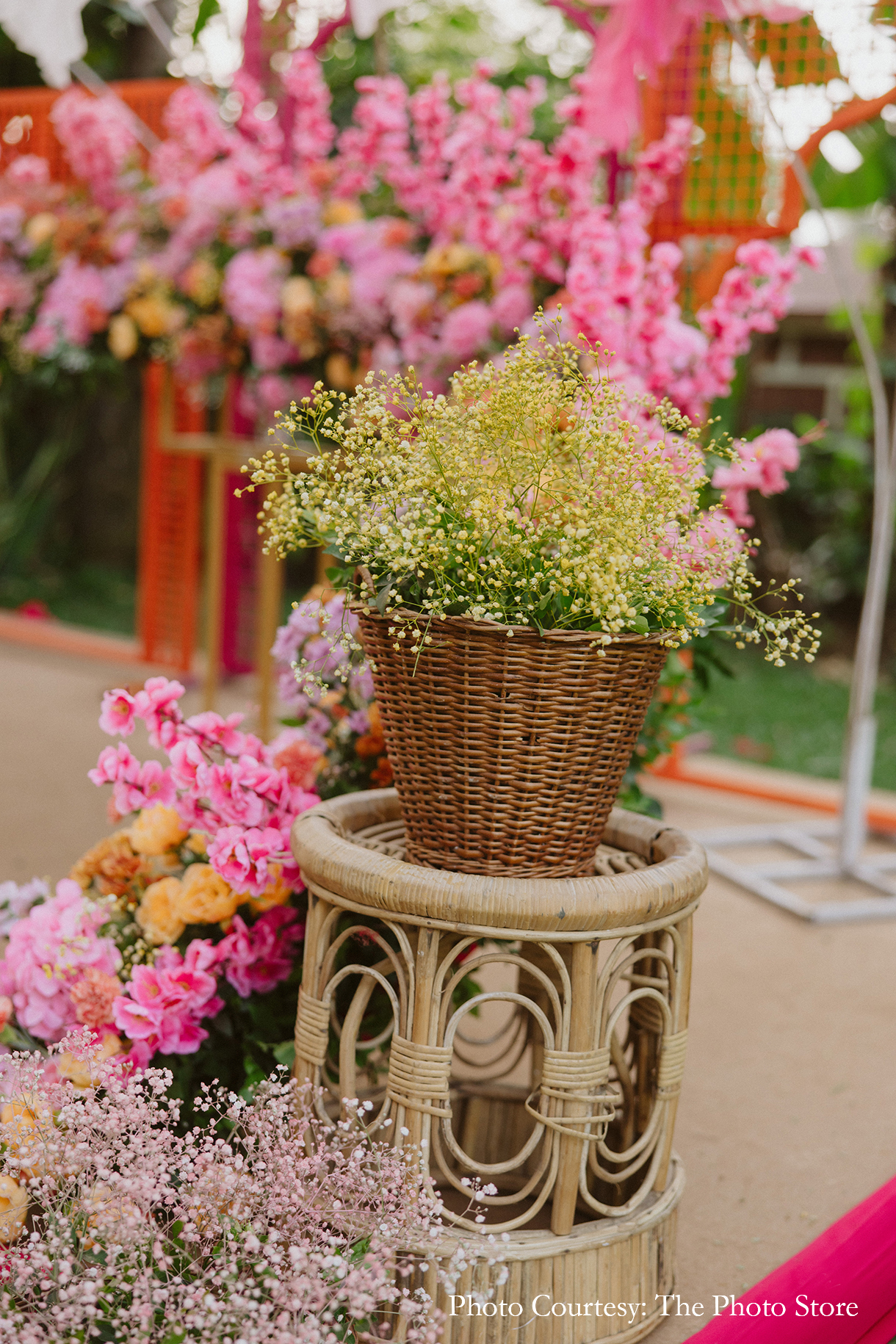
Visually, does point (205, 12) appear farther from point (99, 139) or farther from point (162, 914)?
point (162, 914)

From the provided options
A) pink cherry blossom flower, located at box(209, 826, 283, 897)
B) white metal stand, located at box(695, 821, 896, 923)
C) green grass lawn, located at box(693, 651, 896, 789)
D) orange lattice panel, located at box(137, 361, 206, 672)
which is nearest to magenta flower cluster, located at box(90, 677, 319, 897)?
pink cherry blossom flower, located at box(209, 826, 283, 897)

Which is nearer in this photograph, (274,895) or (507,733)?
(507,733)

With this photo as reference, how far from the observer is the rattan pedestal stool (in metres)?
1.23

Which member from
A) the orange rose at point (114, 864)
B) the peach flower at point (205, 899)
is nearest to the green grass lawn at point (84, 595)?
the orange rose at point (114, 864)

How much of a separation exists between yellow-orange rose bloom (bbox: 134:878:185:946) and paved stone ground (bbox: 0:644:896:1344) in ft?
2.47

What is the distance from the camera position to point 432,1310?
124cm

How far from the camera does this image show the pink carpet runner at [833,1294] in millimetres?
1216

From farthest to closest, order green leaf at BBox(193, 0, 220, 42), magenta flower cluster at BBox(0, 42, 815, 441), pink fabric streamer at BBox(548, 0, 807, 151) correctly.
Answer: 1. green leaf at BBox(193, 0, 220, 42)
2. pink fabric streamer at BBox(548, 0, 807, 151)
3. magenta flower cluster at BBox(0, 42, 815, 441)

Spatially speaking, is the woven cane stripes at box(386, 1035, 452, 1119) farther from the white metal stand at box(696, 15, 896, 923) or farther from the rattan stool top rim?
the white metal stand at box(696, 15, 896, 923)

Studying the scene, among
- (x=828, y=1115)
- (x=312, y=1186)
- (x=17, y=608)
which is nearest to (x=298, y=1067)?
(x=312, y=1186)

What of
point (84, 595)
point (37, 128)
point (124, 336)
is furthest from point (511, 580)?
point (84, 595)

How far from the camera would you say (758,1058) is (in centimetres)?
215

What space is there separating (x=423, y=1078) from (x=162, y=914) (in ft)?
1.51

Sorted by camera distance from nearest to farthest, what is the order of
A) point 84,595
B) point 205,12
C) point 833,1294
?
point 833,1294
point 205,12
point 84,595
